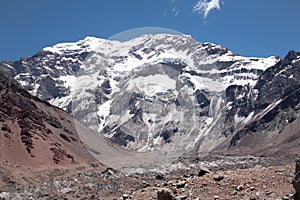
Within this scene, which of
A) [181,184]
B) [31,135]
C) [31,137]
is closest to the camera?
[181,184]

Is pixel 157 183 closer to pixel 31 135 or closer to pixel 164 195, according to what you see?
pixel 164 195

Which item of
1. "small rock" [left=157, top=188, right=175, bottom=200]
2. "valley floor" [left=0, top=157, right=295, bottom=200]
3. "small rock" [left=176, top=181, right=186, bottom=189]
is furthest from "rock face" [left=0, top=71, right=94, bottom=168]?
"small rock" [left=157, top=188, right=175, bottom=200]

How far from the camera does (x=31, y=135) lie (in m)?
135

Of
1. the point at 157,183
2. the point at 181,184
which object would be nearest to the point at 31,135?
the point at 157,183

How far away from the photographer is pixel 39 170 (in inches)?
4333

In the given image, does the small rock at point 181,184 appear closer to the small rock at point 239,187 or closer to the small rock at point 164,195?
the small rock at point 164,195

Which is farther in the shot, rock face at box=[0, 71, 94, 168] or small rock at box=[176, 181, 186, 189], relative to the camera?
rock face at box=[0, 71, 94, 168]

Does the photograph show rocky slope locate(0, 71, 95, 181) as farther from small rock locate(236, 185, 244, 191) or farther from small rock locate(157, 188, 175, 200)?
small rock locate(236, 185, 244, 191)

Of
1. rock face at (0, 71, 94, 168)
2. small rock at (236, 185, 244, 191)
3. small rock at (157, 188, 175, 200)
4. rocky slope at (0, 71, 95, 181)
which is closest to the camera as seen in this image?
small rock at (157, 188, 175, 200)

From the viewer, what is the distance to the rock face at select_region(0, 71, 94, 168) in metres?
119

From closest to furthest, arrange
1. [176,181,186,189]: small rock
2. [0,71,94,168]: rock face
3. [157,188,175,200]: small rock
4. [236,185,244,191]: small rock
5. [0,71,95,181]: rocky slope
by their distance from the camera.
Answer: [157,188,175,200]: small rock, [236,185,244,191]: small rock, [176,181,186,189]: small rock, [0,71,95,181]: rocky slope, [0,71,94,168]: rock face

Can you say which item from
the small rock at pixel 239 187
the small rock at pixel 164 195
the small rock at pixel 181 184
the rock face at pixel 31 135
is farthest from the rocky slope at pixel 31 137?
the small rock at pixel 239 187

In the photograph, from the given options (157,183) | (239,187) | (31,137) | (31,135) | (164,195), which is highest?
(31,135)

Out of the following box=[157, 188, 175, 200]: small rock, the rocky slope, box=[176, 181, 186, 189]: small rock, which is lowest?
box=[157, 188, 175, 200]: small rock
